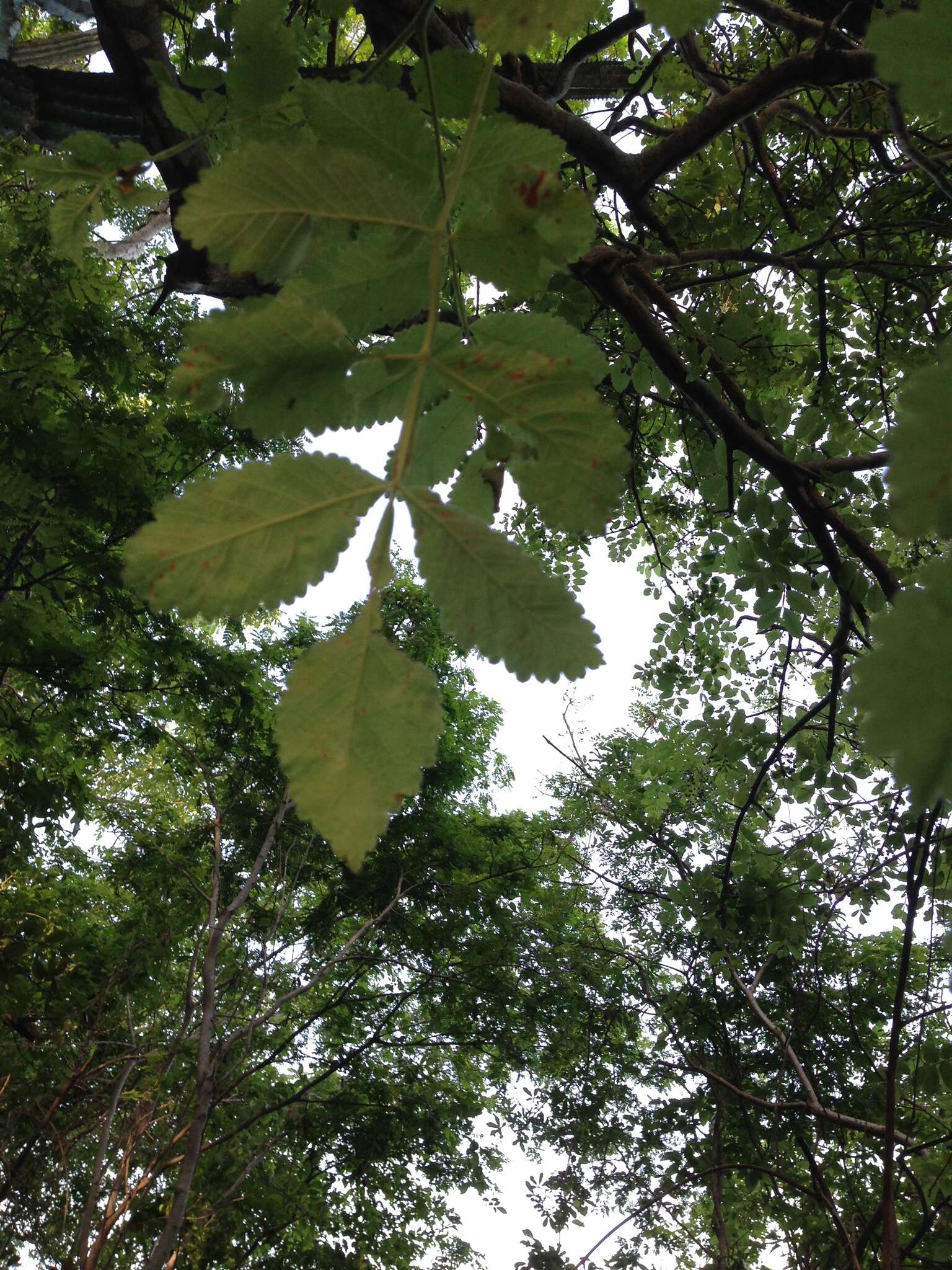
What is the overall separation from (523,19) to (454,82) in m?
A: 0.19

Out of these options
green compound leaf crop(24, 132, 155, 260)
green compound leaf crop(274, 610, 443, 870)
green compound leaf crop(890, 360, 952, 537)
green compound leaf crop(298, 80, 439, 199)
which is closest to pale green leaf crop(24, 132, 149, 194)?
green compound leaf crop(24, 132, 155, 260)

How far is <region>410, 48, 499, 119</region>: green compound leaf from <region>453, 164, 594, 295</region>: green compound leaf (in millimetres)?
104

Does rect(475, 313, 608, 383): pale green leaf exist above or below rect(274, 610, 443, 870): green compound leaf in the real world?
above

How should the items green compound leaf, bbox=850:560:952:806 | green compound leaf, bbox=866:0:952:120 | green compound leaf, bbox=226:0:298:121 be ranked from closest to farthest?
green compound leaf, bbox=850:560:952:806, green compound leaf, bbox=866:0:952:120, green compound leaf, bbox=226:0:298:121

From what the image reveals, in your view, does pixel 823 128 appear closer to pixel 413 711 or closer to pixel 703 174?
pixel 703 174

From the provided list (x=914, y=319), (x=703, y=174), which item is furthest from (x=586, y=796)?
(x=703, y=174)

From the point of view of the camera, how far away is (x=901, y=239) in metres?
3.08

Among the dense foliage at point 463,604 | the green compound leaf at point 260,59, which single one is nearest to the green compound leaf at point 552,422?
the dense foliage at point 463,604

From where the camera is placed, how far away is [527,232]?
463 mm

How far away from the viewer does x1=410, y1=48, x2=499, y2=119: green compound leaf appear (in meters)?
0.53

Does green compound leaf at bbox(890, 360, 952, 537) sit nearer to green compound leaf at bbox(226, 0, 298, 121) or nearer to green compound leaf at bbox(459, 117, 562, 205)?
green compound leaf at bbox(459, 117, 562, 205)

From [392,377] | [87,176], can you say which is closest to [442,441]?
[392,377]

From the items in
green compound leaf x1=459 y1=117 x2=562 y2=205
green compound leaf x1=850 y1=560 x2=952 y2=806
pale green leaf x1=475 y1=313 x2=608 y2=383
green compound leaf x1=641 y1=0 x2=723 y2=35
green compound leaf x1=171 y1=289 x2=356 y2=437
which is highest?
green compound leaf x1=459 y1=117 x2=562 y2=205

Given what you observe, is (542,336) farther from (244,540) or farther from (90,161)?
(90,161)
